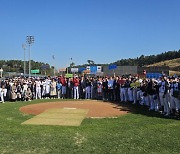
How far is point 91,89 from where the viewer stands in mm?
26531

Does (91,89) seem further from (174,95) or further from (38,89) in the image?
(174,95)

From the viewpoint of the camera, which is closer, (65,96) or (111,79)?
(111,79)

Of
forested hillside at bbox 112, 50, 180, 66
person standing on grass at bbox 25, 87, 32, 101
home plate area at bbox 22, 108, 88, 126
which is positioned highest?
forested hillside at bbox 112, 50, 180, 66

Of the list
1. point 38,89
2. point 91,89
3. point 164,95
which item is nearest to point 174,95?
point 164,95

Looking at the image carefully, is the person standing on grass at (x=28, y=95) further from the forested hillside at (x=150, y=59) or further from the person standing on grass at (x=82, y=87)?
the forested hillside at (x=150, y=59)

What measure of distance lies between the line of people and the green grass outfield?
13.9 ft

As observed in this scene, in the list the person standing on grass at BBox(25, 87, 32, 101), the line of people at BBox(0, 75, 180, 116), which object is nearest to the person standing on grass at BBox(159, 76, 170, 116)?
the line of people at BBox(0, 75, 180, 116)

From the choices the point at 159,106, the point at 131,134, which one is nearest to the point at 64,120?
the point at 131,134

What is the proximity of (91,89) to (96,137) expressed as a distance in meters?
15.4

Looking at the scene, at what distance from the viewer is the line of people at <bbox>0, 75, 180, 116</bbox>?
19.2m

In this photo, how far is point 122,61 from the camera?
129750 millimetres

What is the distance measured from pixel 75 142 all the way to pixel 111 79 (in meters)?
15.1

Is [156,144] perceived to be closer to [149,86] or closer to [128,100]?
[149,86]

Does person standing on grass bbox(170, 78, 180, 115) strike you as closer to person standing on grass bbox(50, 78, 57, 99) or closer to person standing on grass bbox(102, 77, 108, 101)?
person standing on grass bbox(102, 77, 108, 101)
